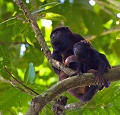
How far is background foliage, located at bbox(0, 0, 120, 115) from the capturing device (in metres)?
3.12

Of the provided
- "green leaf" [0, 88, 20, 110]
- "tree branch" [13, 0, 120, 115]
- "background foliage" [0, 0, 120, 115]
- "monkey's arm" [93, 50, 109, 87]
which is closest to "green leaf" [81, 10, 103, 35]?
"background foliage" [0, 0, 120, 115]

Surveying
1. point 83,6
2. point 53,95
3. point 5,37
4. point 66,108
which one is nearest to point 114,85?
point 66,108

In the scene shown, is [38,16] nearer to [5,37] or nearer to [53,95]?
[53,95]

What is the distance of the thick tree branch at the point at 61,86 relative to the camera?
2105 mm

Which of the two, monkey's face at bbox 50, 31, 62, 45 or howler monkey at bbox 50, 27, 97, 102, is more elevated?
monkey's face at bbox 50, 31, 62, 45

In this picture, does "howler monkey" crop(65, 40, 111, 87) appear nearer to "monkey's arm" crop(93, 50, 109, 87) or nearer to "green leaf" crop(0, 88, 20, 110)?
"monkey's arm" crop(93, 50, 109, 87)

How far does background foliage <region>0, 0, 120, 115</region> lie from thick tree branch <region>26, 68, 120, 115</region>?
1.81 feet

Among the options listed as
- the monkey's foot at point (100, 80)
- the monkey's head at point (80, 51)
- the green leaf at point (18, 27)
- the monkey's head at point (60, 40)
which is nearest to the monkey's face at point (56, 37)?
the monkey's head at point (60, 40)

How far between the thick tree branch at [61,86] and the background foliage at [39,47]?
0.55m

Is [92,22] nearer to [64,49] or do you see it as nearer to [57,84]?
[64,49]

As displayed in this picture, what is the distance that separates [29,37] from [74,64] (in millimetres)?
544

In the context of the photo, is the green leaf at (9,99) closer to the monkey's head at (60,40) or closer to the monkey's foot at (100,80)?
the monkey's head at (60,40)

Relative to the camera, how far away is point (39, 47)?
4.91 meters

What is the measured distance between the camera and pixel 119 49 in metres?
5.23
